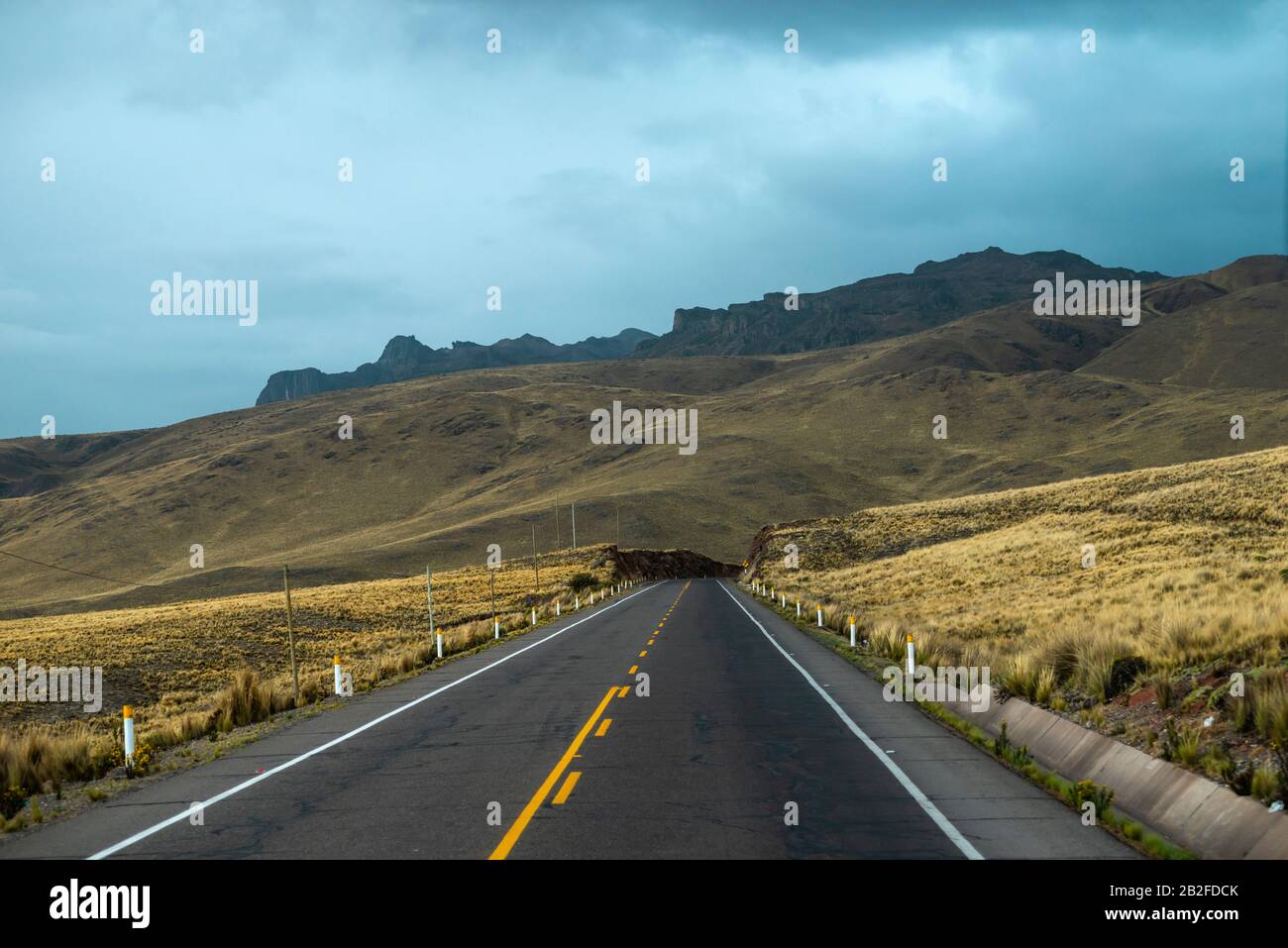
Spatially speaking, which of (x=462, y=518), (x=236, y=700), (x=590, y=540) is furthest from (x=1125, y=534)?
(x=462, y=518)

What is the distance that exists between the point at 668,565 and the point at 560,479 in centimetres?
6692

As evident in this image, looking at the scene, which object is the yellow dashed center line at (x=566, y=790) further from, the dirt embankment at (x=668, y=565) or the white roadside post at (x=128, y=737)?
the dirt embankment at (x=668, y=565)

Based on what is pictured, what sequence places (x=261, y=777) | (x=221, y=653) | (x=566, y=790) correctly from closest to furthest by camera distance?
1. (x=566, y=790)
2. (x=261, y=777)
3. (x=221, y=653)

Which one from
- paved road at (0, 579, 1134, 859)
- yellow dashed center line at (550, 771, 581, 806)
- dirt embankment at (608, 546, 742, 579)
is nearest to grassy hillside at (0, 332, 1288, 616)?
dirt embankment at (608, 546, 742, 579)

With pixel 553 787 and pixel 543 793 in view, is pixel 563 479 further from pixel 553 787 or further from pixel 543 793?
pixel 543 793

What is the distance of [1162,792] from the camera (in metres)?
8.67

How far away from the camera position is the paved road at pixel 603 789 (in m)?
8.10

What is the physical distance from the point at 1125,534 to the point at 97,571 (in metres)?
136

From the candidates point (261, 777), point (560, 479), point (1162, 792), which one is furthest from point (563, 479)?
point (1162, 792)

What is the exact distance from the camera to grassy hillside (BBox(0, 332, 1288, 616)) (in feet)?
399

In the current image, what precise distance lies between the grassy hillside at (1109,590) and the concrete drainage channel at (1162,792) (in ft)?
0.96

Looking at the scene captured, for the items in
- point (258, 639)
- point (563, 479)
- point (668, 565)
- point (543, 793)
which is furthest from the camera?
point (563, 479)

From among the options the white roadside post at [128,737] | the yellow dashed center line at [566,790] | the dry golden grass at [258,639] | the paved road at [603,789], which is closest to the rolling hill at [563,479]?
the dry golden grass at [258,639]
